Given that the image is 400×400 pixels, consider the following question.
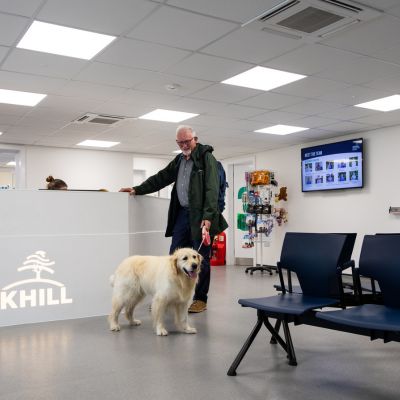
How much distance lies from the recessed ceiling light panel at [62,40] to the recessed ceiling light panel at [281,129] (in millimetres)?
4024

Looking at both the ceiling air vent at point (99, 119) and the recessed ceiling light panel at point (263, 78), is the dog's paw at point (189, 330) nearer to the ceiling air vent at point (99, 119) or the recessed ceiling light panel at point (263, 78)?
the recessed ceiling light panel at point (263, 78)

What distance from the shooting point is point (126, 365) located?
2.83 m

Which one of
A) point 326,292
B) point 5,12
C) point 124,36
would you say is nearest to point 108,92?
point 124,36

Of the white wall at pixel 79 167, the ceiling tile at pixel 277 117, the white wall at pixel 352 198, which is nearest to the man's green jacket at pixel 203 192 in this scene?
the ceiling tile at pixel 277 117

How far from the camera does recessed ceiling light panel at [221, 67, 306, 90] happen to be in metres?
4.88

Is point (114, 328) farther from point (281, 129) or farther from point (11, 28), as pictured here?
point (281, 129)

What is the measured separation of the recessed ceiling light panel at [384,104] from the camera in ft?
19.7

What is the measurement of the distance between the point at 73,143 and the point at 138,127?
2.12 m

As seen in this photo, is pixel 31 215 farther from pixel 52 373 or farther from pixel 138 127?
pixel 138 127

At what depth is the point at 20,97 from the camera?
5797mm

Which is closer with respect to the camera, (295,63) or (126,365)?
(126,365)

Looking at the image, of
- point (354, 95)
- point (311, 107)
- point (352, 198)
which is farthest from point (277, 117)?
point (352, 198)

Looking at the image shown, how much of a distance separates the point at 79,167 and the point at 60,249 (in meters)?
5.87

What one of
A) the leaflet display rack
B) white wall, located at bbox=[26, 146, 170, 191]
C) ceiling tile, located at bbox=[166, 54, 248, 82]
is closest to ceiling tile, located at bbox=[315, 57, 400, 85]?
ceiling tile, located at bbox=[166, 54, 248, 82]
